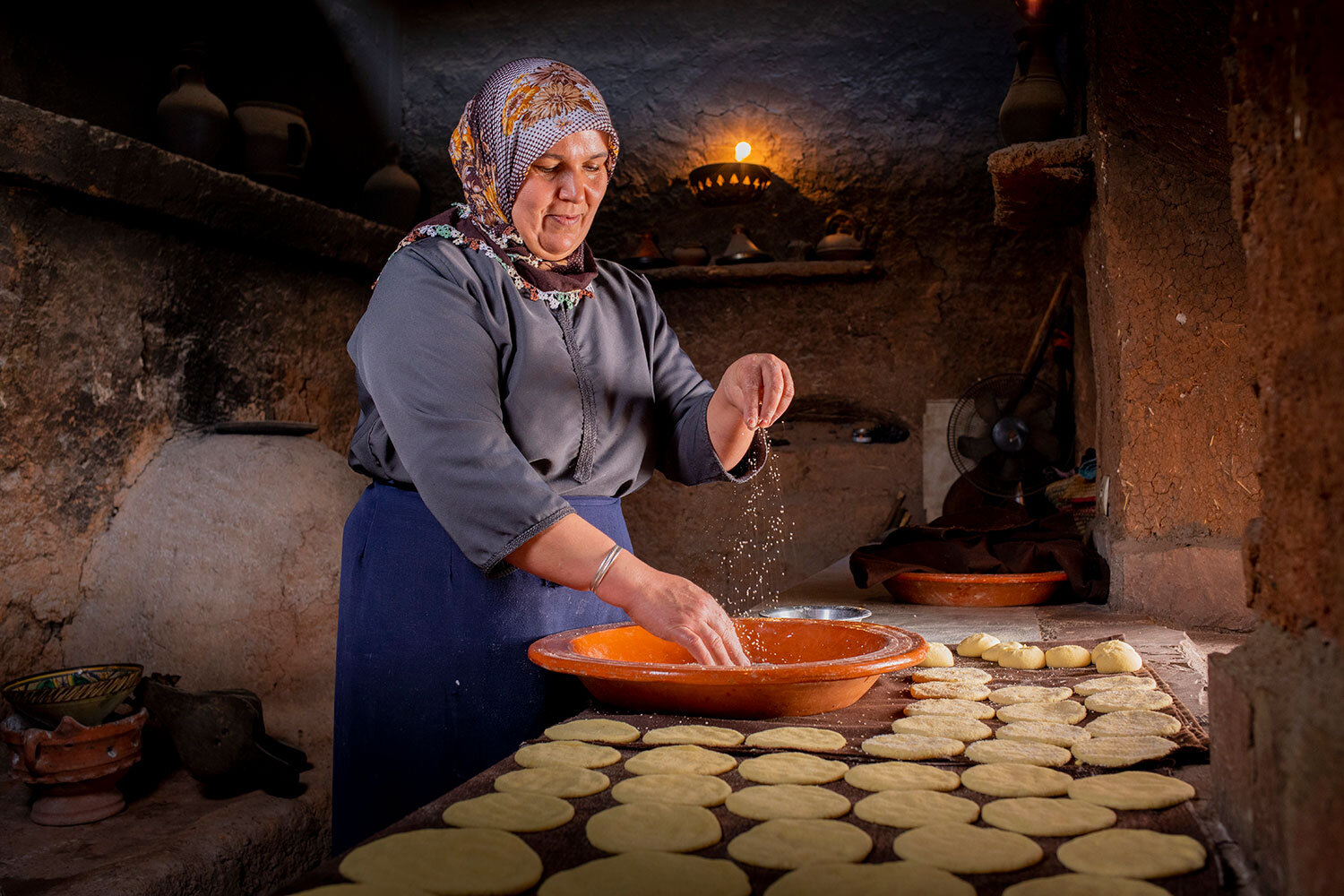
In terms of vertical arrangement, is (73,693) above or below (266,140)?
below

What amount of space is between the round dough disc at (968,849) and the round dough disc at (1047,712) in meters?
0.40

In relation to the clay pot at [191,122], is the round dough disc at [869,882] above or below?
below

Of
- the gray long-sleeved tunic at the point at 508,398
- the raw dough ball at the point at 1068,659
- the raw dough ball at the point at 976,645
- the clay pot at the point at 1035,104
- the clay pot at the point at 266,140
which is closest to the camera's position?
the gray long-sleeved tunic at the point at 508,398

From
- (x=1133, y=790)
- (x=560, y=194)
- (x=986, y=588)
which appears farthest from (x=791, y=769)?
(x=986, y=588)

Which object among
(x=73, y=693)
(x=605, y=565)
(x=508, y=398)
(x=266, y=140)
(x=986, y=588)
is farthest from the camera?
(x=266, y=140)

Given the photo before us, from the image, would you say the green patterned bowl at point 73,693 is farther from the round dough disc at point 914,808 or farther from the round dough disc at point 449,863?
the round dough disc at point 914,808

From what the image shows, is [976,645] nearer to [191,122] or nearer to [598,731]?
[598,731]

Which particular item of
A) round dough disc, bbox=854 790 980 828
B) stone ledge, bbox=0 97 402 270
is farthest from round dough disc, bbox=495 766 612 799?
stone ledge, bbox=0 97 402 270

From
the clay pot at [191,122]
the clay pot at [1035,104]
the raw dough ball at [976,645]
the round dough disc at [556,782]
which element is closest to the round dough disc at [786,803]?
the round dough disc at [556,782]

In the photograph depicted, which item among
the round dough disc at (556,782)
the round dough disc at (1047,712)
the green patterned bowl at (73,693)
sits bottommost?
the green patterned bowl at (73,693)

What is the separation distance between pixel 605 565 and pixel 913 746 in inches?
17.6

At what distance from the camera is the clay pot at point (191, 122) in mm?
3775

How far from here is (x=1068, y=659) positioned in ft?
5.14

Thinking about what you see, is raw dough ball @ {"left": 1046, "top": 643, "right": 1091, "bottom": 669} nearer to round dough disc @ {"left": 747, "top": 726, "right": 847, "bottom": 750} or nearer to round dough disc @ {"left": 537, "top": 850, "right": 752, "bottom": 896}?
round dough disc @ {"left": 747, "top": 726, "right": 847, "bottom": 750}
